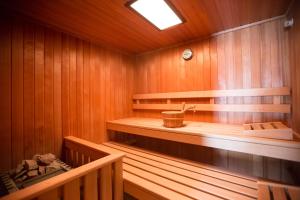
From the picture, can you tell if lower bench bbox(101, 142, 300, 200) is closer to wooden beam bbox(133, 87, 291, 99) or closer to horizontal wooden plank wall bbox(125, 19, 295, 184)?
horizontal wooden plank wall bbox(125, 19, 295, 184)

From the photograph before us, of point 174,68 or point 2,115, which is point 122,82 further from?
point 2,115

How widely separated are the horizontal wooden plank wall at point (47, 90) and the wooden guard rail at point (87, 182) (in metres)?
0.63

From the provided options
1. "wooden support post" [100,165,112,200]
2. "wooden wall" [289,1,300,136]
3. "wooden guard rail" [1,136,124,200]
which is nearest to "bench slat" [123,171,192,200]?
"wooden guard rail" [1,136,124,200]

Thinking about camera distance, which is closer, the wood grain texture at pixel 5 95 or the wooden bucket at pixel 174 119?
the wood grain texture at pixel 5 95

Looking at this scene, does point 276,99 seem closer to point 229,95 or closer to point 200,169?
point 229,95

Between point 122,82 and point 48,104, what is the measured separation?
5.20 feet

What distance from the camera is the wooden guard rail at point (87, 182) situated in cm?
102

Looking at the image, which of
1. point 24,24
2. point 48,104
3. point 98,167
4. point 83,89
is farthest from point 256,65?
point 24,24

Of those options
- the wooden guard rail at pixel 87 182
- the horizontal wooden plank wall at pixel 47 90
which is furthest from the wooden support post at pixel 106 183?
the horizontal wooden plank wall at pixel 47 90

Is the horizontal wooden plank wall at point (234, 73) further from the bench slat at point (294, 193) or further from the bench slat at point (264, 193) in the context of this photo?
the bench slat at point (264, 193)

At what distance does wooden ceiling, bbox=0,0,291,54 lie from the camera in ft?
5.94

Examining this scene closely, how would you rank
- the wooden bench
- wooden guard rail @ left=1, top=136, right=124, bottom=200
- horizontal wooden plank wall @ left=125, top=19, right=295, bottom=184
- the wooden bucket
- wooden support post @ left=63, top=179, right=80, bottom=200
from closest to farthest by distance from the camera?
wooden guard rail @ left=1, top=136, right=124, bottom=200 < wooden support post @ left=63, top=179, right=80, bottom=200 < the wooden bench < horizontal wooden plank wall @ left=125, top=19, right=295, bottom=184 < the wooden bucket

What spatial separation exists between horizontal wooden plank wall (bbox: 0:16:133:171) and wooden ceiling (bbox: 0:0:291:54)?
25cm

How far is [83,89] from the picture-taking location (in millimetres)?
2713
